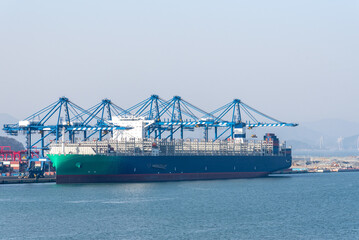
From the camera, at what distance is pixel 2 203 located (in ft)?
206

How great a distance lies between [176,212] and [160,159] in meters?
36.8

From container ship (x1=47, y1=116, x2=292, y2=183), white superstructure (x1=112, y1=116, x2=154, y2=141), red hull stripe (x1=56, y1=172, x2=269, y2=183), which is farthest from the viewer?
white superstructure (x1=112, y1=116, x2=154, y2=141)

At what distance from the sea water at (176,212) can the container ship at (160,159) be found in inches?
154

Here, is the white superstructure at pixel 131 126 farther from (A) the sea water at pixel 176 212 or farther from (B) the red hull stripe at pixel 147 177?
(A) the sea water at pixel 176 212

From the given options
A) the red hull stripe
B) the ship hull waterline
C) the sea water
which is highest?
the ship hull waterline

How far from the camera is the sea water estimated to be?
150 ft

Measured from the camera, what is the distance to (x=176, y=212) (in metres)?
55.7

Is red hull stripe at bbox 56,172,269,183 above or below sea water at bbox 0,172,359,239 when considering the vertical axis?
above

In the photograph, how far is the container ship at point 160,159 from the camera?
84.1 meters

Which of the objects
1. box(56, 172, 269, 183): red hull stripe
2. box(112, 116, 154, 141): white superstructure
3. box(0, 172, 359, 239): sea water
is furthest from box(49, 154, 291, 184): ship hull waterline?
box(112, 116, 154, 141): white superstructure

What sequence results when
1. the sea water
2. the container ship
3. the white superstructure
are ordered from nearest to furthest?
the sea water < the container ship < the white superstructure

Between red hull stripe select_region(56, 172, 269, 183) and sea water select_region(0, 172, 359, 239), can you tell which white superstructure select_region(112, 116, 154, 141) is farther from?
sea water select_region(0, 172, 359, 239)

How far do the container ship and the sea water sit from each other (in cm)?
390

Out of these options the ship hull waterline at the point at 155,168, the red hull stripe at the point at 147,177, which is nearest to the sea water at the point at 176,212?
the red hull stripe at the point at 147,177
